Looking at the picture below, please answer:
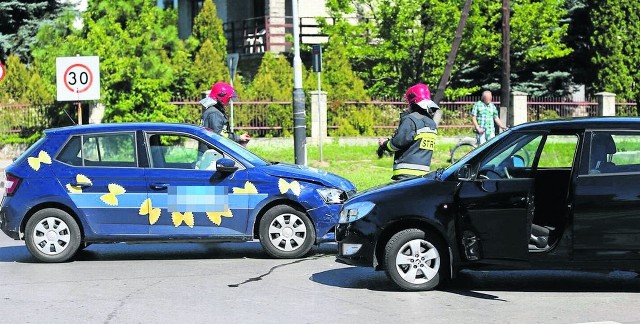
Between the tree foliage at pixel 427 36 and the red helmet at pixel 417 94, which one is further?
the tree foliage at pixel 427 36

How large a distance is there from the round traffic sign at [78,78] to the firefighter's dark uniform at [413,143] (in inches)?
393

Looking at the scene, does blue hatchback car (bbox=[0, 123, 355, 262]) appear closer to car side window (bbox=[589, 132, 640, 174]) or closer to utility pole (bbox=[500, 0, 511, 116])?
car side window (bbox=[589, 132, 640, 174])

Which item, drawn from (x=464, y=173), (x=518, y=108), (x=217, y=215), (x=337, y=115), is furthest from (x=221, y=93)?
(x=518, y=108)

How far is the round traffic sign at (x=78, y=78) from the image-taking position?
20.2 m

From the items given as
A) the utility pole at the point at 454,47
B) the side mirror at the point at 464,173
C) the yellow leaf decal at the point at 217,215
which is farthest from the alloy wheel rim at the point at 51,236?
the utility pole at the point at 454,47

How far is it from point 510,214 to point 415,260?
940 mm

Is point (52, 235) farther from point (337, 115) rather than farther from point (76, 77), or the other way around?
point (337, 115)

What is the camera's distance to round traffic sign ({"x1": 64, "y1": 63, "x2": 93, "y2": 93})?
20.2 m

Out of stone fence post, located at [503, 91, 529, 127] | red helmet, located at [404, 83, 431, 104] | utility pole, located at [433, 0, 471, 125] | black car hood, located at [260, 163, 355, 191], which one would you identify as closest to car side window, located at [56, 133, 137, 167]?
black car hood, located at [260, 163, 355, 191]

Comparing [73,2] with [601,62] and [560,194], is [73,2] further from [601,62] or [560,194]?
[560,194]

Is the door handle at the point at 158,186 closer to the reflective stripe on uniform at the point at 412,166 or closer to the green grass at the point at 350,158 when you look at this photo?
the reflective stripe on uniform at the point at 412,166

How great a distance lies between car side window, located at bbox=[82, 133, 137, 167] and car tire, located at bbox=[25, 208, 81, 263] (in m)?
0.67

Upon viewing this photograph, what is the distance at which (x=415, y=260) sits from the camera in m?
9.42

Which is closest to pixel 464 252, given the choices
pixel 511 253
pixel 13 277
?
pixel 511 253
